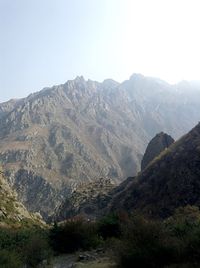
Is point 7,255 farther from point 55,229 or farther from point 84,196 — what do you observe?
point 84,196

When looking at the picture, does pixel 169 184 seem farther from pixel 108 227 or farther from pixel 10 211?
pixel 108 227

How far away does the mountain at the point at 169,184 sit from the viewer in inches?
2287

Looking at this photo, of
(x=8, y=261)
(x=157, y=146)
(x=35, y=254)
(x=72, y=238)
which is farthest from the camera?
(x=157, y=146)

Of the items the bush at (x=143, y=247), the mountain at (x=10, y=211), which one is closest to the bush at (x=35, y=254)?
the bush at (x=143, y=247)

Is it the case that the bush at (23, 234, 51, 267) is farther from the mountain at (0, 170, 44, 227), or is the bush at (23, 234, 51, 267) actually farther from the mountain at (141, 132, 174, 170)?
the mountain at (141, 132, 174, 170)

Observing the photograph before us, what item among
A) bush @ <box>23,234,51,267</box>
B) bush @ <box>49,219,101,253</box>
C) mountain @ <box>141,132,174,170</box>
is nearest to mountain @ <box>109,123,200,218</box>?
→ bush @ <box>49,219,101,253</box>

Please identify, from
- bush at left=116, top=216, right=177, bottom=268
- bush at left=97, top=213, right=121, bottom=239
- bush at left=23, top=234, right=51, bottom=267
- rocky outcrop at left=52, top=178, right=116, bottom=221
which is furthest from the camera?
rocky outcrop at left=52, top=178, right=116, bottom=221

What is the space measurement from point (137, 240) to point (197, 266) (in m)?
2.94

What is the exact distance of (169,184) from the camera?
206 ft

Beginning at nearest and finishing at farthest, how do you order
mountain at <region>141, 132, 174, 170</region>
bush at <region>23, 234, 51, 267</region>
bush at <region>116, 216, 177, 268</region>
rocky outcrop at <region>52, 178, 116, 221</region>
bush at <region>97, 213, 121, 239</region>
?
1. bush at <region>116, 216, 177, 268</region>
2. bush at <region>23, 234, 51, 267</region>
3. bush at <region>97, 213, 121, 239</region>
4. rocky outcrop at <region>52, 178, 116, 221</region>
5. mountain at <region>141, 132, 174, 170</region>

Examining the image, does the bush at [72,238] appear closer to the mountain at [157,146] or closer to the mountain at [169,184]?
the mountain at [169,184]

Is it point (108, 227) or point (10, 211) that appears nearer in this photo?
point (108, 227)

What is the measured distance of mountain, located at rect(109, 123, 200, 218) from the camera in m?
58.1

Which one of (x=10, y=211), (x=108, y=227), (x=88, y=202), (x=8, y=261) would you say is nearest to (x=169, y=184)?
(x=10, y=211)
